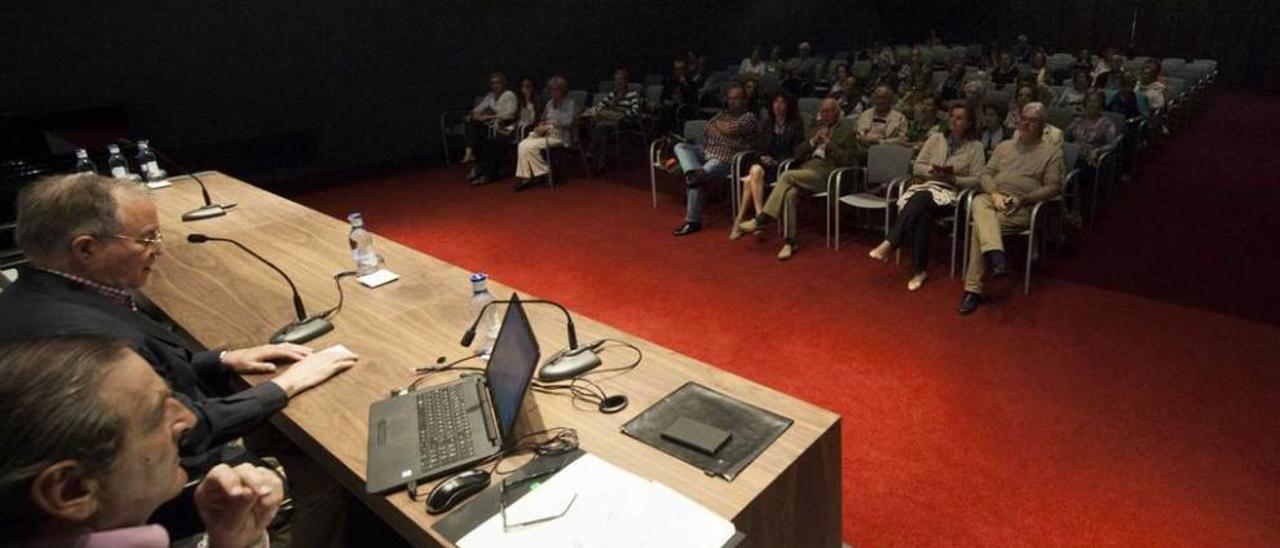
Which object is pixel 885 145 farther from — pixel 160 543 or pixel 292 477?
pixel 160 543

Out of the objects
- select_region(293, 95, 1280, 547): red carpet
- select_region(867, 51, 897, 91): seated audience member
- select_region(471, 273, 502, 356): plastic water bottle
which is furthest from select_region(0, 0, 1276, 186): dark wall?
select_region(471, 273, 502, 356): plastic water bottle

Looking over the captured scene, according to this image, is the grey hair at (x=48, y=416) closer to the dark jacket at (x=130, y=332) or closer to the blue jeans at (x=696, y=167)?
the dark jacket at (x=130, y=332)

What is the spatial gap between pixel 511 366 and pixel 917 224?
3158 millimetres

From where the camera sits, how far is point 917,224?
166 inches

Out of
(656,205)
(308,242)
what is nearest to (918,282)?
(656,205)

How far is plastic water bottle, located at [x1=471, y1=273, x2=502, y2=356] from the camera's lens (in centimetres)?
216

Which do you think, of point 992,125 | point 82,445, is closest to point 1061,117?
point 992,125

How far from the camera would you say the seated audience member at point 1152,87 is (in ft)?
22.3

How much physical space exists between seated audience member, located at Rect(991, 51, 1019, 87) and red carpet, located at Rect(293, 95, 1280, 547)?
3.59 metres

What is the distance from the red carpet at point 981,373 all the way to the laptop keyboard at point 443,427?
1309 mm

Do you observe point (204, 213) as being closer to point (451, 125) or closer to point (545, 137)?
point (545, 137)


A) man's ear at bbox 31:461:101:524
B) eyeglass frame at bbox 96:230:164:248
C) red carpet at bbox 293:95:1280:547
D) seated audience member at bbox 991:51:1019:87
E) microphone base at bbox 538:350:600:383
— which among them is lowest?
red carpet at bbox 293:95:1280:547

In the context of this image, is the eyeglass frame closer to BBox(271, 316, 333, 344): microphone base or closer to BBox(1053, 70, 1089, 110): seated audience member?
BBox(271, 316, 333, 344): microphone base

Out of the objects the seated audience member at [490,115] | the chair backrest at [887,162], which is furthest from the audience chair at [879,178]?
the seated audience member at [490,115]
